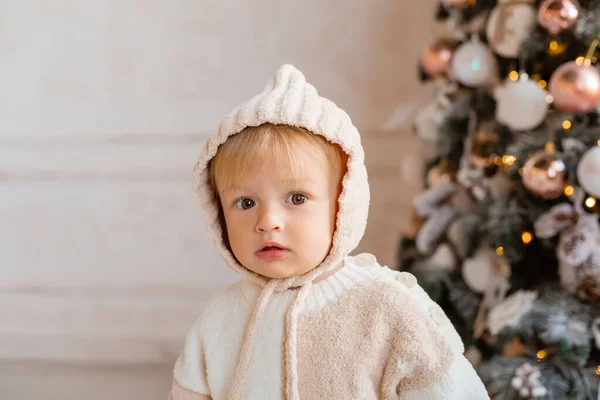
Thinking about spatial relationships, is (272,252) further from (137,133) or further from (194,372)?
(137,133)

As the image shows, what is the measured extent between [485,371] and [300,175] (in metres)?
0.72

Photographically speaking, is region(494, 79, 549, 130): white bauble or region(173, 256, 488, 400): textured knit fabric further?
region(494, 79, 549, 130): white bauble

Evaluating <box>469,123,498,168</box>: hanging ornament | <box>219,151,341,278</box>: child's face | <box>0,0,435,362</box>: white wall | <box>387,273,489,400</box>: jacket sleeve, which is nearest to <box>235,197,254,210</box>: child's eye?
<box>219,151,341,278</box>: child's face

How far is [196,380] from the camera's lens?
1037 mm

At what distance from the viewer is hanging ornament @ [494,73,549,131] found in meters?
1.38

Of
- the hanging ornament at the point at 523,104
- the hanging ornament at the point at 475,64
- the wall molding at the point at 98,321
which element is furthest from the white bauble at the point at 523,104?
the wall molding at the point at 98,321

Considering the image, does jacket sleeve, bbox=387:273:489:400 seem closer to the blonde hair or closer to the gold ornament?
the blonde hair

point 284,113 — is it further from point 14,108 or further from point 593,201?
point 14,108

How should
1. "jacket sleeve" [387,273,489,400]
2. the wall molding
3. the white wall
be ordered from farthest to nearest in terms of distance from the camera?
the wall molding, the white wall, "jacket sleeve" [387,273,489,400]

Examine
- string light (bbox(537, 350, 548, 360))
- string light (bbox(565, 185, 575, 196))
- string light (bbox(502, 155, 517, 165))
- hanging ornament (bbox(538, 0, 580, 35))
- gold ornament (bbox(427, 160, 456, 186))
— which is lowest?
string light (bbox(537, 350, 548, 360))

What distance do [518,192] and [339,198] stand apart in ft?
2.23

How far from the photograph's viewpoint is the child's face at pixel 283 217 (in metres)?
0.92

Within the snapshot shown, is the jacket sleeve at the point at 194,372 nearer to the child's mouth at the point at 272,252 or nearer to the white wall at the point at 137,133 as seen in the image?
the child's mouth at the point at 272,252

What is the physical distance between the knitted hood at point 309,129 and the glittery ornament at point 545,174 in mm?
514
